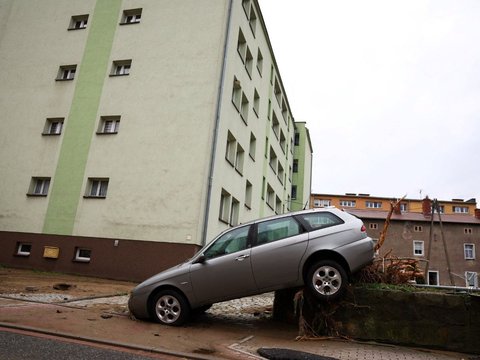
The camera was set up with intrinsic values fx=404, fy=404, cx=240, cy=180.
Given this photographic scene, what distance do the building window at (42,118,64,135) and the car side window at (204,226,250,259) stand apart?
14194 mm

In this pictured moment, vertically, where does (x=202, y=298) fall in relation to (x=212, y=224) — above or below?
below

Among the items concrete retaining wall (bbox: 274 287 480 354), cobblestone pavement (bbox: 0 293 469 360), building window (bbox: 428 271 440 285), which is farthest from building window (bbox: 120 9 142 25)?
building window (bbox: 428 271 440 285)

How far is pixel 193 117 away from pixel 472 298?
12497 mm

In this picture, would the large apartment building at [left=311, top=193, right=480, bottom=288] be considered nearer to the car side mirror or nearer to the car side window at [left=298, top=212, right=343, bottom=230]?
the car side window at [left=298, top=212, right=343, bottom=230]

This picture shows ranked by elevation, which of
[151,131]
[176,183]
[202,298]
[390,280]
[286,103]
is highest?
[286,103]

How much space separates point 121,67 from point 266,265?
15.2 meters

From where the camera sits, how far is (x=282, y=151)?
3262 cm

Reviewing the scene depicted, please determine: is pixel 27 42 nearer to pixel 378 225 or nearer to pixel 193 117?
pixel 193 117

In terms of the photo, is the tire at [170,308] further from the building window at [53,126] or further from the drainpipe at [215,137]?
→ the building window at [53,126]

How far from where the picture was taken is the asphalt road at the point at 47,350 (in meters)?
4.61

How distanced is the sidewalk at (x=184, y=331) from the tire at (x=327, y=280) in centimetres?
73

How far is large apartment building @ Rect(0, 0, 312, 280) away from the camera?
15633 mm

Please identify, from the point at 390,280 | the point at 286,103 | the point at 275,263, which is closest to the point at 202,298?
the point at 275,263

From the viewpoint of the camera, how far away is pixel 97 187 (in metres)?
17.1
